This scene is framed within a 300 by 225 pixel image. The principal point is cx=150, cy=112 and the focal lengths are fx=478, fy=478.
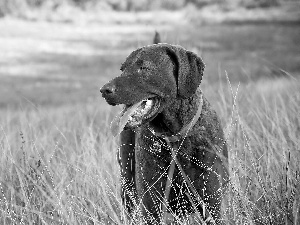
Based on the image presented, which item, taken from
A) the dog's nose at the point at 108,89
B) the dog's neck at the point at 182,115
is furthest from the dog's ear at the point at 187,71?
the dog's nose at the point at 108,89

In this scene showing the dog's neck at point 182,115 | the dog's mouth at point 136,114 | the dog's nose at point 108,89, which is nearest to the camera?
the dog's nose at point 108,89

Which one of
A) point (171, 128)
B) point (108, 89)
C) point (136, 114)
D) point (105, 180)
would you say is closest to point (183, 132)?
point (171, 128)

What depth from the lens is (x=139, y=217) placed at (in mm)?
3914

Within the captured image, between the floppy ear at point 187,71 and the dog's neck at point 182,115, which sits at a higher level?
the floppy ear at point 187,71

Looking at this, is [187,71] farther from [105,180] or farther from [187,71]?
[105,180]

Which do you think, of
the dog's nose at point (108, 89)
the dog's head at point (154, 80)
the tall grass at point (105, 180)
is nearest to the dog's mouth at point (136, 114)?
the dog's head at point (154, 80)

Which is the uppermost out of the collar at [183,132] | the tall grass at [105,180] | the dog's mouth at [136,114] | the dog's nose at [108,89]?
the dog's nose at [108,89]

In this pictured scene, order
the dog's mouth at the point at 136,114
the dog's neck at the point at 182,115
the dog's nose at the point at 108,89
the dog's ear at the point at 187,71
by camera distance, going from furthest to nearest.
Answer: the dog's neck at the point at 182,115, the dog's ear at the point at 187,71, the dog's mouth at the point at 136,114, the dog's nose at the point at 108,89

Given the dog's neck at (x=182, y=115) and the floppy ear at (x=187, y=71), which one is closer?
the floppy ear at (x=187, y=71)

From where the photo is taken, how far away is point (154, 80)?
11.8ft

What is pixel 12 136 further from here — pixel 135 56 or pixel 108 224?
pixel 135 56

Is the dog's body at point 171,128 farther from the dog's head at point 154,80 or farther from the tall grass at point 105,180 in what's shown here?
the tall grass at point 105,180

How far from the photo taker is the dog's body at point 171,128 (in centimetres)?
357

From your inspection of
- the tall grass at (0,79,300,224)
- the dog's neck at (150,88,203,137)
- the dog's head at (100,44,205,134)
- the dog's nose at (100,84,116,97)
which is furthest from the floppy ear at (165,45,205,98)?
the dog's nose at (100,84,116,97)
